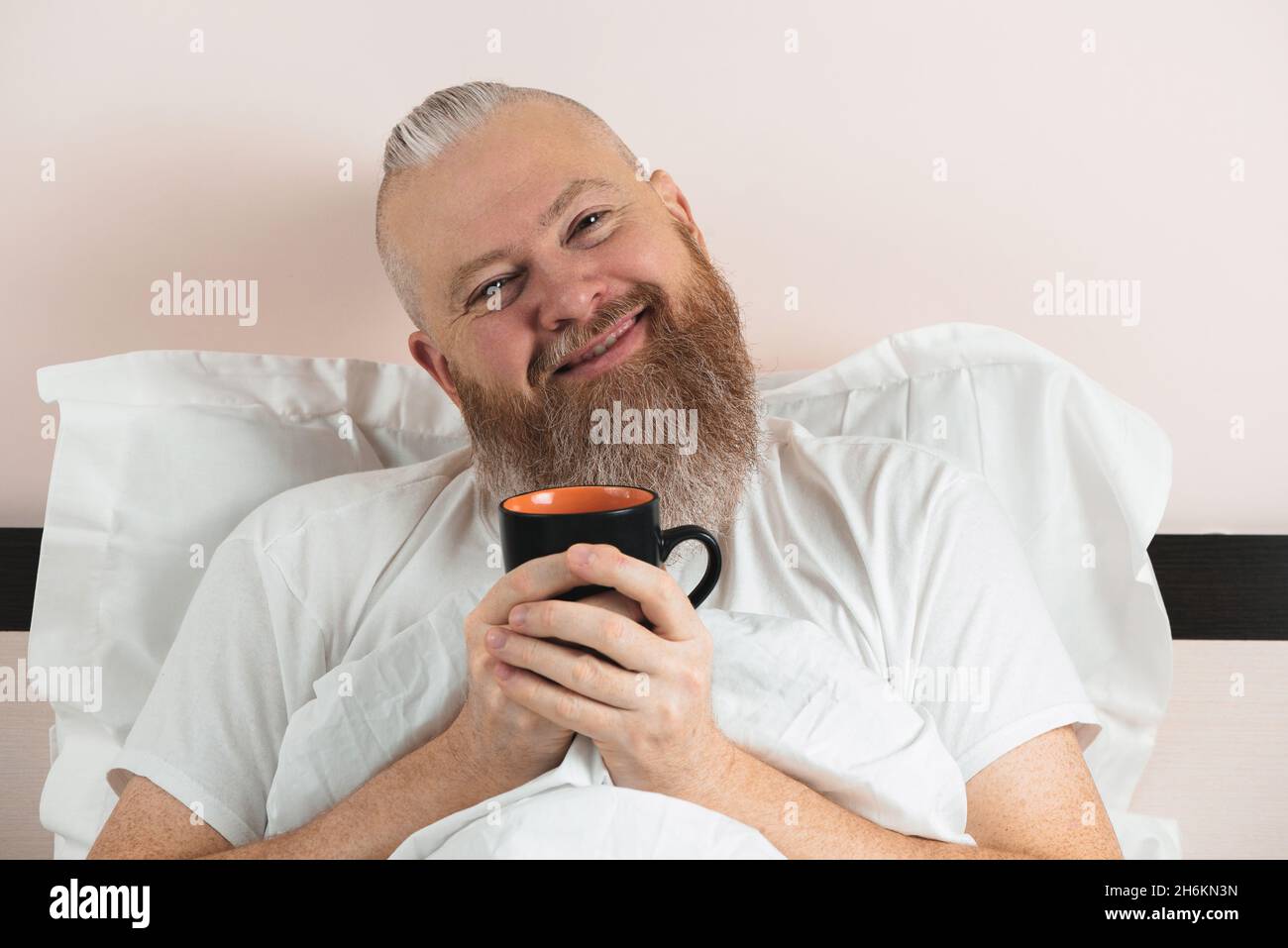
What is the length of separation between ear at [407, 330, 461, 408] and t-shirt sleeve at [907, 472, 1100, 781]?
0.51 metres

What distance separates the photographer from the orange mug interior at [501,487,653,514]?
28.4 inches

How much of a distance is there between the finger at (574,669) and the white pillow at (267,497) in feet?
1.83

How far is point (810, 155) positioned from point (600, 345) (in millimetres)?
431

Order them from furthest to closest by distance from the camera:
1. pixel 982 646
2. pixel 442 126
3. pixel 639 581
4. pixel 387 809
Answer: pixel 442 126
pixel 982 646
pixel 387 809
pixel 639 581

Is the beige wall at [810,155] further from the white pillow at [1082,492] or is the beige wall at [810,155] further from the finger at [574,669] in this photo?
the finger at [574,669]

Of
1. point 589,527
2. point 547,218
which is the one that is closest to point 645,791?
point 589,527

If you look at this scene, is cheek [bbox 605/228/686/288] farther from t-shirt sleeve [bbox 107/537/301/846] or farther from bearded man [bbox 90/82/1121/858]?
t-shirt sleeve [bbox 107/537/301/846]

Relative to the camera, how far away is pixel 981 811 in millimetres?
874

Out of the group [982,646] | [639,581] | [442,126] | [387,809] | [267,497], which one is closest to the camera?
[639,581]

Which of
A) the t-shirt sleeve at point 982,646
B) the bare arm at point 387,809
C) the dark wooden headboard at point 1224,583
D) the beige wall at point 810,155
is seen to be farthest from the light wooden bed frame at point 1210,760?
the bare arm at point 387,809

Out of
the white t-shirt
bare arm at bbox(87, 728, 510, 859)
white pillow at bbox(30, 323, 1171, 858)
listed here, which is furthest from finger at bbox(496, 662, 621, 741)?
white pillow at bbox(30, 323, 1171, 858)

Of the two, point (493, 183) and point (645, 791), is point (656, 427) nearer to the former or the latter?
point (493, 183)
